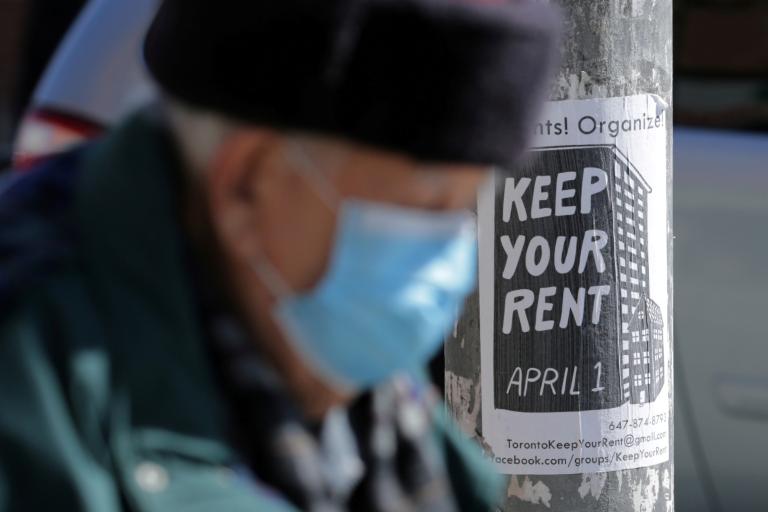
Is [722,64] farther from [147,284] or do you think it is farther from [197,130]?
[147,284]

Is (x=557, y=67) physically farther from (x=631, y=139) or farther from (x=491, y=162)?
(x=491, y=162)

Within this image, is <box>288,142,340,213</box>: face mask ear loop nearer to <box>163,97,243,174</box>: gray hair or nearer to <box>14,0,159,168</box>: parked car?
<box>163,97,243,174</box>: gray hair

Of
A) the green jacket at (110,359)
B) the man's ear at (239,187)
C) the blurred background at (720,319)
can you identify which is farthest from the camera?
the blurred background at (720,319)

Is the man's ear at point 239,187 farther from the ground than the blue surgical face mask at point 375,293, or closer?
farther from the ground

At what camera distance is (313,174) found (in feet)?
5.01

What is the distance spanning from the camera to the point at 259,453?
1.58m

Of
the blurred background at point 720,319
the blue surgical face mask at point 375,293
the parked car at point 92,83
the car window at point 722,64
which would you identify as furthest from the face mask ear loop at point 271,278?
the car window at point 722,64

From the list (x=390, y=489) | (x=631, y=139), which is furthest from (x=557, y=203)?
(x=390, y=489)

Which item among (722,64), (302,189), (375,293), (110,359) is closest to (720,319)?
(722,64)

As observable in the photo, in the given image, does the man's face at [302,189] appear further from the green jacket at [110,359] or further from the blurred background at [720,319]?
the blurred background at [720,319]

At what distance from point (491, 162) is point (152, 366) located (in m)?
0.45

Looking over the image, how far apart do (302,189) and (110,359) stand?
0.28m

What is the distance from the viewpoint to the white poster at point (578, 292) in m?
2.70

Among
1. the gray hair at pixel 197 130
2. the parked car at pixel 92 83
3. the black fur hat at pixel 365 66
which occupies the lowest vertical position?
the gray hair at pixel 197 130
